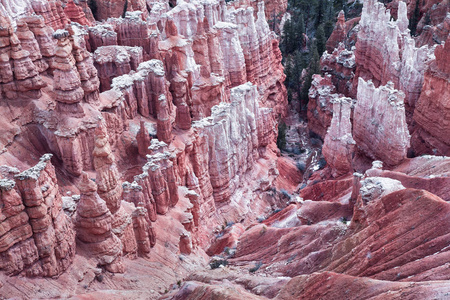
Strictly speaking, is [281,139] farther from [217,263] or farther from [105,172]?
[105,172]

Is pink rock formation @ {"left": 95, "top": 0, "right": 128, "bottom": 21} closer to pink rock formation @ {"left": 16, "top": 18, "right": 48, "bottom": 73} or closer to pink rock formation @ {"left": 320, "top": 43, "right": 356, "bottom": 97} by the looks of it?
pink rock formation @ {"left": 320, "top": 43, "right": 356, "bottom": 97}

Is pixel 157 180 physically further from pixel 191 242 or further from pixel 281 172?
pixel 281 172

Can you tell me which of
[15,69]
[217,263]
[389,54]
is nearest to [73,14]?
[15,69]

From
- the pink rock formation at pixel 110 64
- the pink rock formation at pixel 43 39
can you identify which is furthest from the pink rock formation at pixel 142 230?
the pink rock formation at pixel 110 64

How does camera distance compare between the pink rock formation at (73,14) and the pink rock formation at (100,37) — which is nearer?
the pink rock formation at (100,37)

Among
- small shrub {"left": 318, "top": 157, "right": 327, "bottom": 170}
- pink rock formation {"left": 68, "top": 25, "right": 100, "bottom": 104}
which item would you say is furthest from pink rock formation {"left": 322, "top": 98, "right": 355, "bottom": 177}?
pink rock formation {"left": 68, "top": 25, "right": 100, "bottom": 104}

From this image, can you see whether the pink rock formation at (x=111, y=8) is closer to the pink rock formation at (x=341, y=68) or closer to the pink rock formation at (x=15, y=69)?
the pink rock formation at (x=341, y=68)
